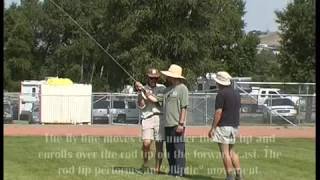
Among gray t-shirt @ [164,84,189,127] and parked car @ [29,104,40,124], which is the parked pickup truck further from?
gray t-shirt @ [164,84,189,127]

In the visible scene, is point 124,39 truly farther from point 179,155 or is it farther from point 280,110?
point 179,155

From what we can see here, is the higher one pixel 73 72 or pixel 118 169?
pixel 73 72

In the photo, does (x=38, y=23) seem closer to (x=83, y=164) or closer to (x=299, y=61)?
(x=299, y=61)

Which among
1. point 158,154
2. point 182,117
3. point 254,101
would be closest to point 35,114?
point 254,101

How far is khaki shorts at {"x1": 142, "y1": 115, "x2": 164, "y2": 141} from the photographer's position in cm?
1063

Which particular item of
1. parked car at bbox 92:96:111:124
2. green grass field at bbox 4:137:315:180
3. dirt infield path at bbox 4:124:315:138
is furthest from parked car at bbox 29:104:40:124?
green grass field at bbox 4:137:315:180

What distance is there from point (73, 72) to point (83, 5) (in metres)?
8.49

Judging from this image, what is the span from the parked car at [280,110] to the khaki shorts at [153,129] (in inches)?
806

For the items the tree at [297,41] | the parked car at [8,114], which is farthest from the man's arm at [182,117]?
the tree at [297,41]

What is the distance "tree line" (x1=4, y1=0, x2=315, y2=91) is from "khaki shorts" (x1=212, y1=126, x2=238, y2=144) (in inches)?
170

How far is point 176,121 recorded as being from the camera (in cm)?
1023

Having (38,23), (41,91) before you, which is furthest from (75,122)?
(38,23)

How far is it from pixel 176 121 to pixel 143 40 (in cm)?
2390
